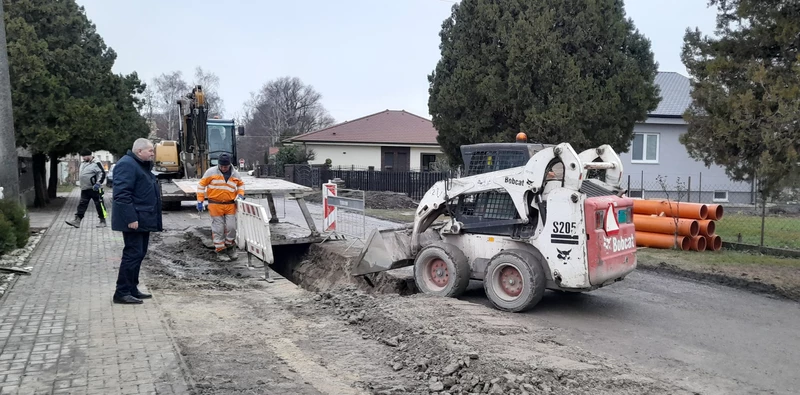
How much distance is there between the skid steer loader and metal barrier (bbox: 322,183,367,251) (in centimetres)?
315

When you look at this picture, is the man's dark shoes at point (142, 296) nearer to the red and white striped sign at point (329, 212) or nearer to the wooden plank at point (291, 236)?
the wooden plank at point (291, 236)

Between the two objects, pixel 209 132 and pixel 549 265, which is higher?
pixel 209 132

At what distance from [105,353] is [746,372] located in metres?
5.47

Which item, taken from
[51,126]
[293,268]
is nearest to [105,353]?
[293,268]

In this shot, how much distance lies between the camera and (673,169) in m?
27.9

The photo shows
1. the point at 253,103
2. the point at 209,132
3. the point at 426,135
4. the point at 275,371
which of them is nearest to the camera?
the point at 275,371

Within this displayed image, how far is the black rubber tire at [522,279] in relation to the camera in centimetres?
729

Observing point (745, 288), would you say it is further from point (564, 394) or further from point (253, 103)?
point (253, 103)

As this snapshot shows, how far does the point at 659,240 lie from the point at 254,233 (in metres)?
8.12

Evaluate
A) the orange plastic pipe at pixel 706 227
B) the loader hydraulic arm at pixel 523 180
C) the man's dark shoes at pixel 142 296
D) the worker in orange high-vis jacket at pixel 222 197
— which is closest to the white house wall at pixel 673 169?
the orange plastic pipe at pixel 706 227

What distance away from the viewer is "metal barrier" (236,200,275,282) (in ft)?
30.9

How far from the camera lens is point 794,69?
9453mm

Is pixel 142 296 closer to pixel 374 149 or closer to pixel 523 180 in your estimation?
pixel 523 180

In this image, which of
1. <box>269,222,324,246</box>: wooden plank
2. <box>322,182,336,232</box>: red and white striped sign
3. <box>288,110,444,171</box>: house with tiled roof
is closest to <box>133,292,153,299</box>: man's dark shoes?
<box>269,222,324,246</box>: wooden plank
